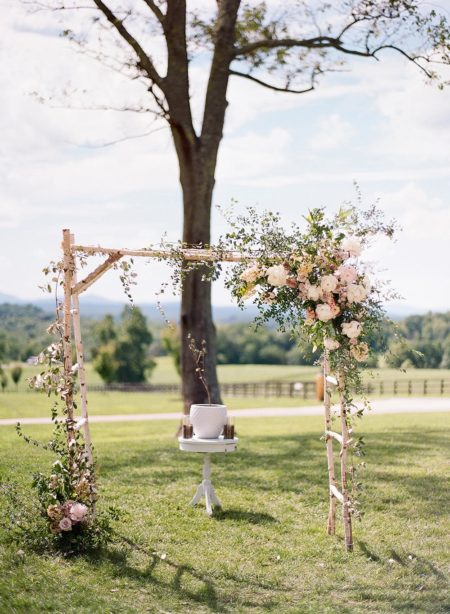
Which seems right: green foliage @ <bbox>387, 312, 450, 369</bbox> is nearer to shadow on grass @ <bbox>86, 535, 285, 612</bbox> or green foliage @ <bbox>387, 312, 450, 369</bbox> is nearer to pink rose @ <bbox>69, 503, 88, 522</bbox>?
shadow on grass @ <bbox>86, 535, 285, 612</bbox>

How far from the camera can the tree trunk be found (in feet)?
54.7

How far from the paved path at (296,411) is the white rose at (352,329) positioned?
47.2 feet

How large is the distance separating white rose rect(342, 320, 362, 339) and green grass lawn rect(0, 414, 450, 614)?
211cm

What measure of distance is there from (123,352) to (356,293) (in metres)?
60.9

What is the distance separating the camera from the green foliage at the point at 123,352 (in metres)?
65.0

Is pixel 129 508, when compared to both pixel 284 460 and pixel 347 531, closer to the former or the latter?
pixel 347 531

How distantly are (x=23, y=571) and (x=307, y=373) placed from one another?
57504mm

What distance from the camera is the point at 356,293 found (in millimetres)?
8211

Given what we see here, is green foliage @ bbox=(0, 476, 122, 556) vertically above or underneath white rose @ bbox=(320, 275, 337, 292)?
underneath

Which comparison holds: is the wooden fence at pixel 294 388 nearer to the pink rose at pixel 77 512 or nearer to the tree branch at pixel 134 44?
the tree branch at pixel 134 44

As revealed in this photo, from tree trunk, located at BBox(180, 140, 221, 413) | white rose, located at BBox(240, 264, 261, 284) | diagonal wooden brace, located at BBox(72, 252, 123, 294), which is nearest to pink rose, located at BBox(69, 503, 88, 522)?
diagonal wooden brace, located at BBox(72, 252, 123, 294)

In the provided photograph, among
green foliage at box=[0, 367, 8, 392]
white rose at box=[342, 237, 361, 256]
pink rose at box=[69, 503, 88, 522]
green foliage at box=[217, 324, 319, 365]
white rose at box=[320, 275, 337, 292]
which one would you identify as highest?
white rose at box=[342, 237, 361, 256]

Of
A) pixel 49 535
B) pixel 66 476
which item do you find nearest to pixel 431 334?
pixel 66 476

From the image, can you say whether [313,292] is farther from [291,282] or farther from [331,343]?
[331,343]
